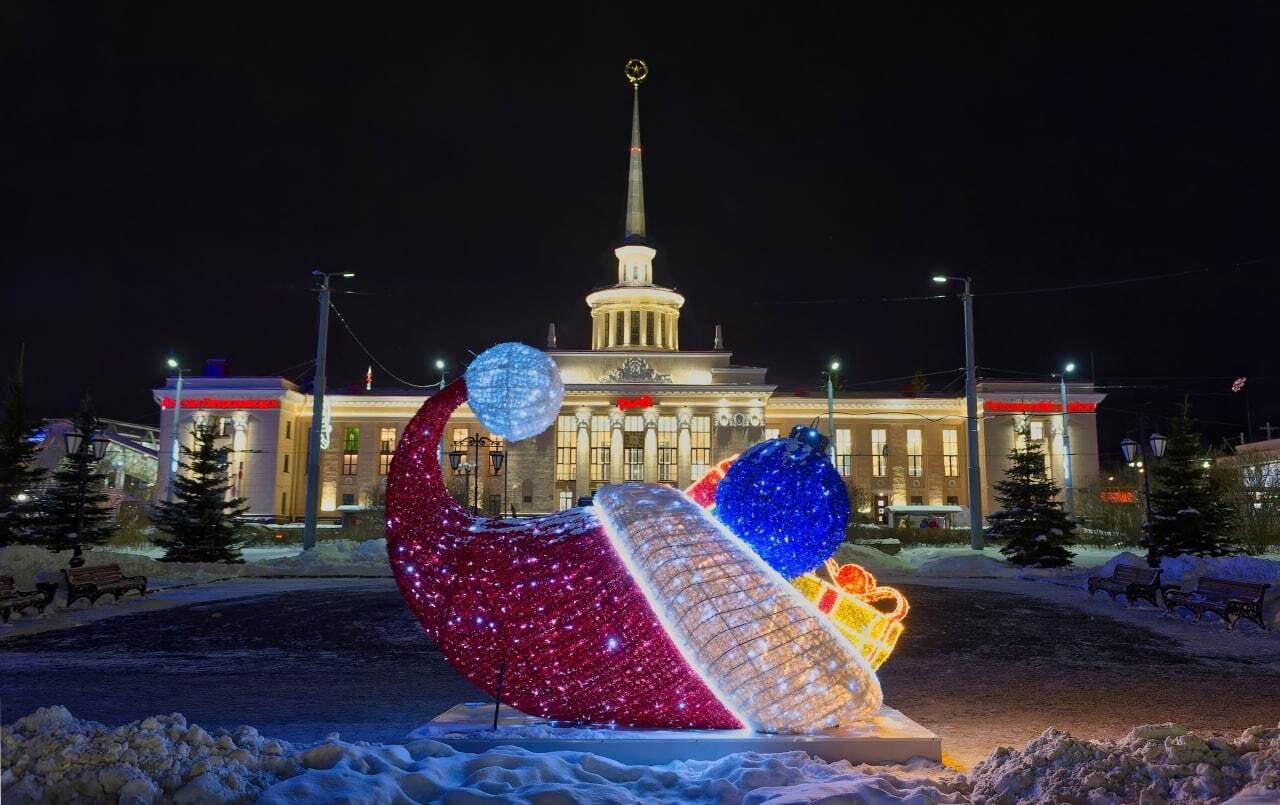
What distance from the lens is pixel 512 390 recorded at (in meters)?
4.97

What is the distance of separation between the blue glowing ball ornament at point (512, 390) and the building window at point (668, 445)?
151 ft

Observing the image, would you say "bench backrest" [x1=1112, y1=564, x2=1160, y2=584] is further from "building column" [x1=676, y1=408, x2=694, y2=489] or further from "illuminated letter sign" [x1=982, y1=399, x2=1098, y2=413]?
"illuminated letter sign" [x1=982, y1=399, x2=1098, y2=413]

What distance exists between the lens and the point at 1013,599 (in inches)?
615

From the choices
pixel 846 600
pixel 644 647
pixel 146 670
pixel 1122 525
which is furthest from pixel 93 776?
pixel 1122 525

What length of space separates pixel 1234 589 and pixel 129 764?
13032 millimetres

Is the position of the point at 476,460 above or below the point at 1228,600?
above

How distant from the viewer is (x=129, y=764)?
3.52 meters

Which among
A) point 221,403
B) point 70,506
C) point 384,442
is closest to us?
point 70,506

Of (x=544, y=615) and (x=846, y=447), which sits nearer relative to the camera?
(x=544, y=615)

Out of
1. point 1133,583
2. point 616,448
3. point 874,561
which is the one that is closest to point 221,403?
point 616,448

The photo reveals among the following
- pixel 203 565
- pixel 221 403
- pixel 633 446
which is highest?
pixel 221 403

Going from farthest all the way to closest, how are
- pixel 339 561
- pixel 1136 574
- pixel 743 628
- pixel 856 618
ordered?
1. pixel 339 561
2. pixel 1136 574
3. pixel 856 618
4. pixel 743 628

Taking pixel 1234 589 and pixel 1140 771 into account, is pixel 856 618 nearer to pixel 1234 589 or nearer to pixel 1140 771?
pixel 1140 771

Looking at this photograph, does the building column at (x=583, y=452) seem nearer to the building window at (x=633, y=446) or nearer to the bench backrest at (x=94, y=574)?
the building window at (x=633, y=446)
